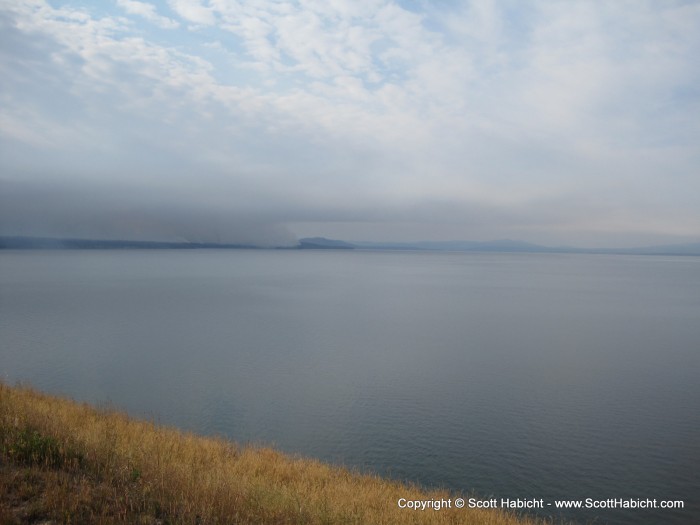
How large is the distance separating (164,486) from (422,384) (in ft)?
66.6

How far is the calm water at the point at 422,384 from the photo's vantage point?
17219 millimetres

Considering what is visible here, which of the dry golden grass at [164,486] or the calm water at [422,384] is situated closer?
the dry golden grass at [164,486]

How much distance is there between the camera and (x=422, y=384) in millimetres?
26719

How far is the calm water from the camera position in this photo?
17219mm

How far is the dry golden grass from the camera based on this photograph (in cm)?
677

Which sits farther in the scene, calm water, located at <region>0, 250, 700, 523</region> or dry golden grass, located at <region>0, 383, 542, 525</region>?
calm water, located at <region>0, 250, 700, 523</region>

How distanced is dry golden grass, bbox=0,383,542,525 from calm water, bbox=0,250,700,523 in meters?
4.62

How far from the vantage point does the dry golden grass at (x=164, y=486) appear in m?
6.77

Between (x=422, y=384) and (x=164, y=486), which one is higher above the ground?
(x=164, y=486)

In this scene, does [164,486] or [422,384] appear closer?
[164,486]

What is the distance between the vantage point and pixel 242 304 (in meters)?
60.6

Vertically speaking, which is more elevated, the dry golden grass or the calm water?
the dry golden grass

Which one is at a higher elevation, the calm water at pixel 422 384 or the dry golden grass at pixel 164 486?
the dry golden grass at pixel 164 486

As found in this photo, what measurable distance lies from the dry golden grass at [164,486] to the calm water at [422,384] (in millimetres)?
4620
